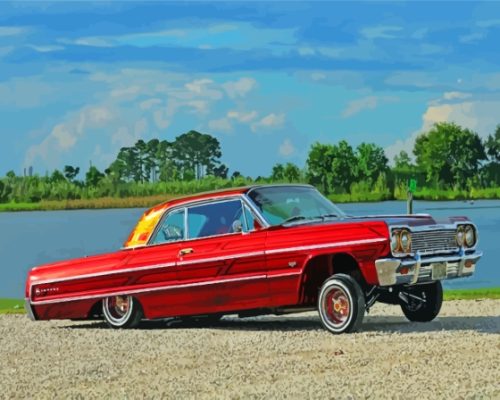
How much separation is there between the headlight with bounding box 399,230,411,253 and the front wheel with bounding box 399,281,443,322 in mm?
2054

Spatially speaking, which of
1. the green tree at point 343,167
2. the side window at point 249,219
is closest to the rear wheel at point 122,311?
the side window at point 249,219

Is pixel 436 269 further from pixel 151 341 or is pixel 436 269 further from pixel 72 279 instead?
pixel 72 279

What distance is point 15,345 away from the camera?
52.5ft

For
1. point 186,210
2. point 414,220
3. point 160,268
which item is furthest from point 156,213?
point 414,220

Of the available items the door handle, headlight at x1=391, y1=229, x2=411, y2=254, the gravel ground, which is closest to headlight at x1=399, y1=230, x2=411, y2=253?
headlight at x1=391, y1=229, x2=411, y2=254

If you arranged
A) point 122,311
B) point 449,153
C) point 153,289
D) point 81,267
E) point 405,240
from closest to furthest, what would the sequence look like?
point 405,240 → point 153,289 → point 122,311 → point 81,267 → point 449,153

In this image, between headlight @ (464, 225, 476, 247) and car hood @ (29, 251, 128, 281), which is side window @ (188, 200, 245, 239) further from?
headlight @ (464, 225, 476, 247)

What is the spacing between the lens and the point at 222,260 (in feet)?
52.8

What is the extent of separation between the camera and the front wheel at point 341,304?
585 inches

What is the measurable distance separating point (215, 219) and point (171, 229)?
81 centimetres

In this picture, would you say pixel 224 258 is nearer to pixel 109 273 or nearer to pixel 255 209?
pixel 255 209

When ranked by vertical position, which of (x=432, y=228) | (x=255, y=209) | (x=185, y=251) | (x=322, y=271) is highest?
(x=255, y=209)

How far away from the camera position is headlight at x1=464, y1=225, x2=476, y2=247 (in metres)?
15.8

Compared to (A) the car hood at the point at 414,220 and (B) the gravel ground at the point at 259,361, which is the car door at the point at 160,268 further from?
(A) the car hood at the point at 414,220
